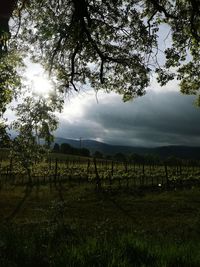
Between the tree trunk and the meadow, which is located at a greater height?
the tree trunk

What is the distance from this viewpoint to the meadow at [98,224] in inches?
229

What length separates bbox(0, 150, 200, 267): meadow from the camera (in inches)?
229

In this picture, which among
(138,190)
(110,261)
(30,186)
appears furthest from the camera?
(30,186)

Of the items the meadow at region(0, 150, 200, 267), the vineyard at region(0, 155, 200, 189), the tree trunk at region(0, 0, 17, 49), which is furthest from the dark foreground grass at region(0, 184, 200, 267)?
the vineyard at region(0, 155, 200, 189)

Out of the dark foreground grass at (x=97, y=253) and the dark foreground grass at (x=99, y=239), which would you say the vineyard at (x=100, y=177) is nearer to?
the dark foreground grass at (x=99, y=239)

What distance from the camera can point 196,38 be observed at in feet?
56.0

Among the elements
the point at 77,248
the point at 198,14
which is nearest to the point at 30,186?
the point at 198,14

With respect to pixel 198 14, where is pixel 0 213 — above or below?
below

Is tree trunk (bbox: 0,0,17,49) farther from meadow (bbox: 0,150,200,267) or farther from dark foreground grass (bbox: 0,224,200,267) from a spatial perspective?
dark foreground grass (bbox: 0,224,200,267)

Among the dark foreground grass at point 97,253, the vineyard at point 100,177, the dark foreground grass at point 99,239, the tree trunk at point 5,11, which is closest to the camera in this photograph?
the dark foreground grass at point 97,253

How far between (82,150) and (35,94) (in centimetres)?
15435

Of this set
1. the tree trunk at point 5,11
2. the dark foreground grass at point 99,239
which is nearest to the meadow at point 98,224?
the dark foreground grass at point 99,239

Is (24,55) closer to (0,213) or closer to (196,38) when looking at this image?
(196,38)

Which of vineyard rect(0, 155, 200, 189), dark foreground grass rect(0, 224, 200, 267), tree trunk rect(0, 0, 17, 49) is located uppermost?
tree trunk rect(0, 0, 17, 49)
